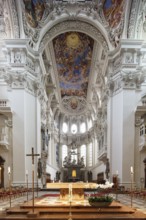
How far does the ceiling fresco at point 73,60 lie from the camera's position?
88.1 ft

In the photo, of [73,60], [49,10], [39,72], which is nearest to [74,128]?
[73,60]

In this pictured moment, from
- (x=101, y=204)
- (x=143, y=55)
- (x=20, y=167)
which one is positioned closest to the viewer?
(x=101, y=204)

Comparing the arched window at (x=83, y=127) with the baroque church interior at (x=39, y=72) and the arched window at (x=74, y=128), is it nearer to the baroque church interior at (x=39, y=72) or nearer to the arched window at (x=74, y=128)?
the arched window at (x=74, y=128)

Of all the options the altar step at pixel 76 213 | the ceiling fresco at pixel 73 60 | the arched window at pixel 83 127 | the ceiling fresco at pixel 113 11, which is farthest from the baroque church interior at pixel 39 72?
the arched window at pixel 83 127

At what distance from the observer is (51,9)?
2231 centimetres

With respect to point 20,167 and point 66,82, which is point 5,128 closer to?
point 20,167

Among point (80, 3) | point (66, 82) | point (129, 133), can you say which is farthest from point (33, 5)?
point (66, 82)

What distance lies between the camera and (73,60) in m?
30.4

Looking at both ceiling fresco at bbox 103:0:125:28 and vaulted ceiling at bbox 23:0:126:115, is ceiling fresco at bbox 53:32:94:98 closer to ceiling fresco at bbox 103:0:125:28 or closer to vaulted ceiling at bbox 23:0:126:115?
vaulted ceiling at bbox 23:0:126:115

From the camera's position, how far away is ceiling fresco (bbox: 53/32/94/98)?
26.9 metres

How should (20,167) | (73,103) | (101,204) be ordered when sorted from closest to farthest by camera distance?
(101,204) → (20,167) → (73,103)

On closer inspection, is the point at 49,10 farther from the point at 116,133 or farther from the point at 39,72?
the point at 116,133

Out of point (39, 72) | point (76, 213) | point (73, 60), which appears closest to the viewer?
point (76, 213)

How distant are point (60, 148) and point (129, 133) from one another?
25331 millimetres
